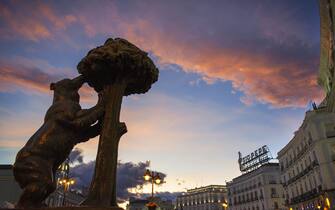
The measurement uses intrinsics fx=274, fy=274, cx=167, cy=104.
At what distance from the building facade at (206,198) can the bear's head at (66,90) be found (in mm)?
93678

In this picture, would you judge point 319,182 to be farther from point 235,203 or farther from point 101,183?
point 235,203

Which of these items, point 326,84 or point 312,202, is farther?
point 312,202

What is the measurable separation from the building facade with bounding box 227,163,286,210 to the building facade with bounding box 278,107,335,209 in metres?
15.1

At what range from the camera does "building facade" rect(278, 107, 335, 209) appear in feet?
98.6

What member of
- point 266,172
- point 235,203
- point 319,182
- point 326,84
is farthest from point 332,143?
point 235,203

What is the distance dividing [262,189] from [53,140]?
61.6m

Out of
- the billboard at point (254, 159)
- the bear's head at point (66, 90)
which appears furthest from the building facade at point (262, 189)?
the bear's head at point (66, 90)

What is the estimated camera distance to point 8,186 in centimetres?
2858

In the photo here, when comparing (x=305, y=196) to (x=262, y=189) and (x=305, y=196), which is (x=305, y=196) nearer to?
(x=305, y=196)

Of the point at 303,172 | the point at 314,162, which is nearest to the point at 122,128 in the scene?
the point at 314,162

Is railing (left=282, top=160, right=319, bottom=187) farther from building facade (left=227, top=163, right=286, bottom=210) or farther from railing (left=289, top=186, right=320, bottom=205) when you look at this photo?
building facade (left=227, top=163, right=286, bottom=210)

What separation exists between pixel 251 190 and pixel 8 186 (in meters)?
50.0

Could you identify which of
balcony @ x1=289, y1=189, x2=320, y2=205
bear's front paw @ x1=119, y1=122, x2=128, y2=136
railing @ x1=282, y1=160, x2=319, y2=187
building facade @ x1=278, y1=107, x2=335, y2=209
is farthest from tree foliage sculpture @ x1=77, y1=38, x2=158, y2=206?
balcony @ x1=289, y1=189, x2=320, y2=205

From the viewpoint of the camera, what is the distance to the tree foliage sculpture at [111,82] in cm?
296
